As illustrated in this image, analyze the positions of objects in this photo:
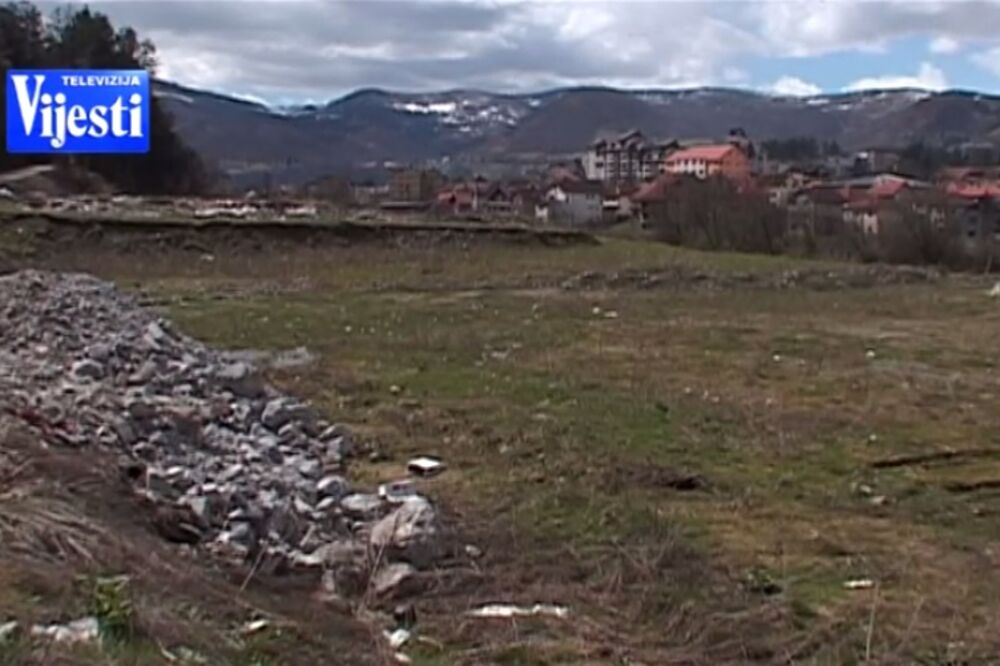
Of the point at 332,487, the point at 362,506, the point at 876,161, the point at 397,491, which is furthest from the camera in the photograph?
the point at 876,161

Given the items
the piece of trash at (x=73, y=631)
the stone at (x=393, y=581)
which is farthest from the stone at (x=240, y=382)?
the piece of trash at (x=73, y=631)

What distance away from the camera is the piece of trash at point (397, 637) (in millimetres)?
4336

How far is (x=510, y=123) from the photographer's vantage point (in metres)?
90.6

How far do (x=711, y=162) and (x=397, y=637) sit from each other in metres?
40.5

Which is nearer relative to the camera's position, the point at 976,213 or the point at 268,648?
the point at 268,648

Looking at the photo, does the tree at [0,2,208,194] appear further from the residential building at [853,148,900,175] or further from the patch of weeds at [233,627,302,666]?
the patch of weeds at [233,627,302,666]

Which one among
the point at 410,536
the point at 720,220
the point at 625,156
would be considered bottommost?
the point at 720,220

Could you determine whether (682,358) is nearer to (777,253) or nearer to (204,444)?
(204,444)

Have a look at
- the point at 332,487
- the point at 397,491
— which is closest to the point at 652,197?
the point at 397,491

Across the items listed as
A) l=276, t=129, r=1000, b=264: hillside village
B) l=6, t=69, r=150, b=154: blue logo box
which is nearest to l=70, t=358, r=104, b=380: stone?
l=6, t=69, r=150, b=154: blue logo box

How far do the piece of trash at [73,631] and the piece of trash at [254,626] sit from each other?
590mm

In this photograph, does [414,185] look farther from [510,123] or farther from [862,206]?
[510,123]

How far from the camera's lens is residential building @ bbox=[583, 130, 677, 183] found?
59.6 metres

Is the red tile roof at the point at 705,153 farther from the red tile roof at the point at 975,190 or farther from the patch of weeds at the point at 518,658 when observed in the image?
the patch of weeds at the point at 518,658
